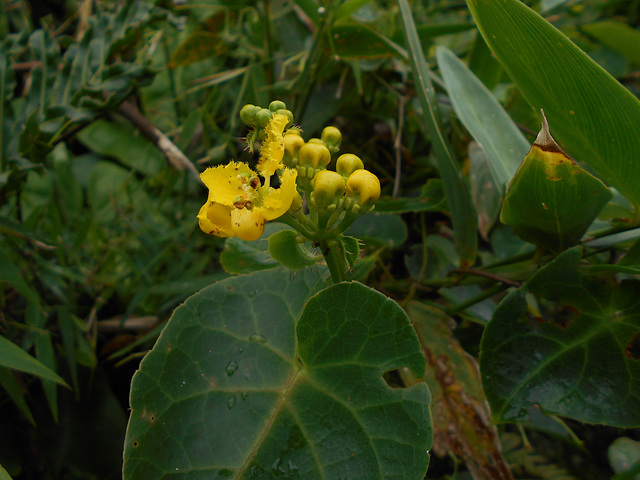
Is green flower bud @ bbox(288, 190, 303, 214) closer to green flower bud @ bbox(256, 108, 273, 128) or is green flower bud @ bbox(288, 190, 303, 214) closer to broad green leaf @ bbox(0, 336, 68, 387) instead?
green flower bud @ bbox(256, 108, 273, 128)

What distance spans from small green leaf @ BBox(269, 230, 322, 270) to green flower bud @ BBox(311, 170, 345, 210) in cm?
5

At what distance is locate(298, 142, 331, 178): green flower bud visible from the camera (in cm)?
53

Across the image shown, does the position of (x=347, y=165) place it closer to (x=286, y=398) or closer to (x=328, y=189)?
(x=328, y=189)

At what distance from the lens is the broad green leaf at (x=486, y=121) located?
28.8 inches

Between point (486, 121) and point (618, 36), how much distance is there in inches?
32.1

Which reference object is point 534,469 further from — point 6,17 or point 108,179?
point 6,17

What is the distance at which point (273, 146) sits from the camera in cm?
52

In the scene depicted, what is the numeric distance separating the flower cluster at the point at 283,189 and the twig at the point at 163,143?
1.44 ft

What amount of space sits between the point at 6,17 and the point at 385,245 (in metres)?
1.52

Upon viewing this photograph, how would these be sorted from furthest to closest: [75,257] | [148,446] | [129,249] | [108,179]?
[108,179] → [129,249] → [75,257] → [148,446]

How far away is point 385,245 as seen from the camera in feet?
2.74

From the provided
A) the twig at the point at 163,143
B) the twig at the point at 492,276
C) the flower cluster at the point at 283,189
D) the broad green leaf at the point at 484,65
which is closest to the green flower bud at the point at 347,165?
the flower cluster at the point at 283,189

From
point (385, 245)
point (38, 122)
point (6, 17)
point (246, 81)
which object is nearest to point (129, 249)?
point (38, 122)

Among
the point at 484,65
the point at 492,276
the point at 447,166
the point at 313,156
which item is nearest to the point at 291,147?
the point at 313,156
